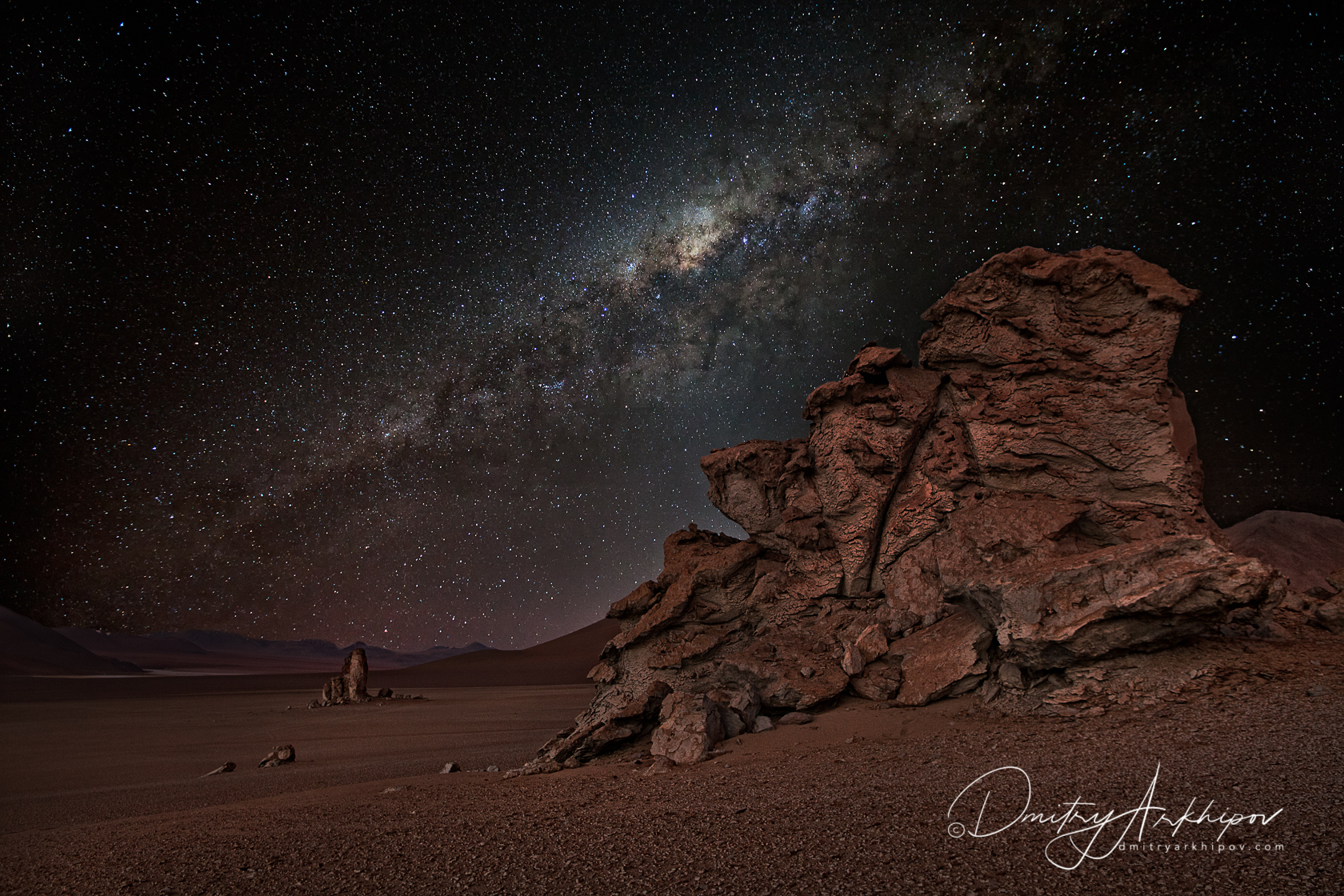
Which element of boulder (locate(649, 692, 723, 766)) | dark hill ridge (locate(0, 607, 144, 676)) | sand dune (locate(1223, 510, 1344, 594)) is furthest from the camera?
dark hill ridge (locate(0, 607, 144, 676))

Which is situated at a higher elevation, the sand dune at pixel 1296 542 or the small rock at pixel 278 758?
the small rock at pixel 278 758

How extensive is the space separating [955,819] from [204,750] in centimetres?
1846

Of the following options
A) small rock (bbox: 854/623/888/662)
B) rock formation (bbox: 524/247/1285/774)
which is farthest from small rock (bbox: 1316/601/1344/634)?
small rock (bbox: 854/623/888/662)

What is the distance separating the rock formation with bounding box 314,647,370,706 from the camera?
82.2ft

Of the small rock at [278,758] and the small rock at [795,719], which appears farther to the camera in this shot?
the small rock at [278,758]

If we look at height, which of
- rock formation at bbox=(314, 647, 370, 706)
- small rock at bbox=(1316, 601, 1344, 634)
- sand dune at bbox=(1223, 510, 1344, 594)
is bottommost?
sand dune at bbox=(1223, 510, 1344, 594)

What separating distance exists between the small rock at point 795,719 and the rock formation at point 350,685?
23.0m

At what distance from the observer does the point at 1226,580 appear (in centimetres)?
664

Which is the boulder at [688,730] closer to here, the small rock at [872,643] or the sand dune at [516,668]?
the small rock at [872,643]

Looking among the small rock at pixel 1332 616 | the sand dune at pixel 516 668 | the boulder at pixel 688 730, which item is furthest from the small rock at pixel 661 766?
the sand dune at pixel 516 668

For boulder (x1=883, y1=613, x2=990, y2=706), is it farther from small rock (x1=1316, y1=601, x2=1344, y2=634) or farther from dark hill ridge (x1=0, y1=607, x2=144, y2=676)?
dark hill ridge (x1=0, y1=607, x2=144, y2=676)

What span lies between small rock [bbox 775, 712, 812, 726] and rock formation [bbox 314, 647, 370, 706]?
2303 cm

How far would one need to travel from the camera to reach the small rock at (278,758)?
12.4 m

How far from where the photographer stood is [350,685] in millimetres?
25641
